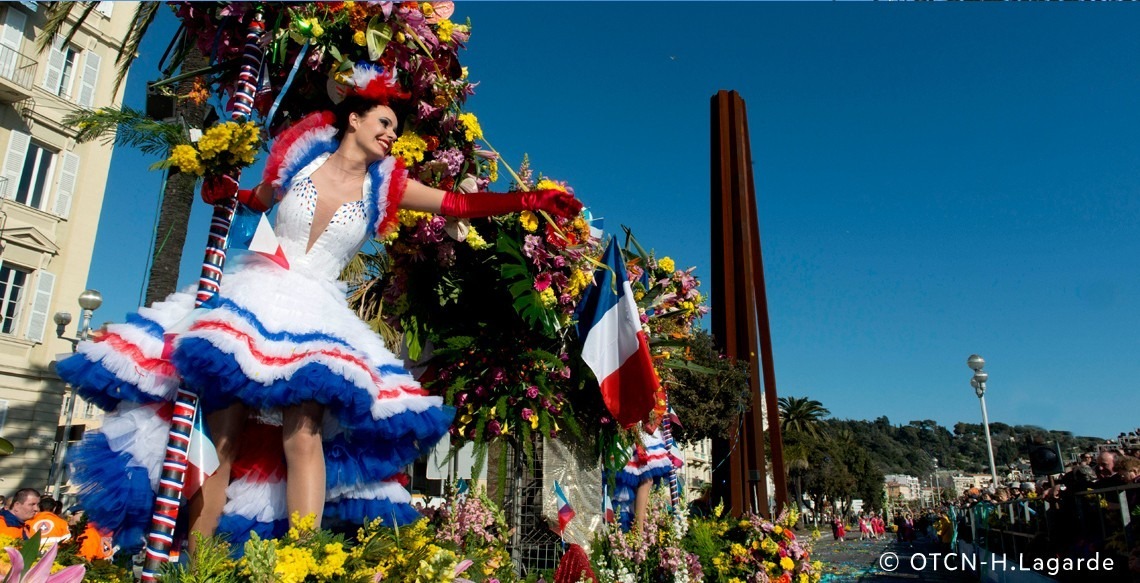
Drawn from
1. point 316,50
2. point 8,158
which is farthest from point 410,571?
point 8,158

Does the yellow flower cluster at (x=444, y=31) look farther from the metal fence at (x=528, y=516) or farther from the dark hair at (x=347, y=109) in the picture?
the metal fence at (x=528, y=516)

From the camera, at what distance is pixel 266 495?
2.67m

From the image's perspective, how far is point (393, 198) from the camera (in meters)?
3.26

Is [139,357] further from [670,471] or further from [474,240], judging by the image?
[670,471]

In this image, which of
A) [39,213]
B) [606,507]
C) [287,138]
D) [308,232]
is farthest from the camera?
[39,213]

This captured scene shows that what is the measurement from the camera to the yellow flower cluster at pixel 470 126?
4298 millimetres

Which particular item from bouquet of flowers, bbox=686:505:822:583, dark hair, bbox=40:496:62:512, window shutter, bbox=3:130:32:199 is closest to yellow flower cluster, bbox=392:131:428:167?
dark hair, bbox=40:496:62:512

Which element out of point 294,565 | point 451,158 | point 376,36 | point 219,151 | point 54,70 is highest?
point 54,70

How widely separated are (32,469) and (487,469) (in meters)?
17.7

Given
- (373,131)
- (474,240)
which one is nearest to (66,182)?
(474,240)

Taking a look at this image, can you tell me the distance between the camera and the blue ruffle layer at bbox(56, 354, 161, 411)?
2.41 meters

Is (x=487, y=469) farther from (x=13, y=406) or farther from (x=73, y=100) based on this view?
(x=73, y=100)

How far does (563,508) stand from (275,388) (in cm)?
320

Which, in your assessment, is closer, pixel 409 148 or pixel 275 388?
pixel 275 388
